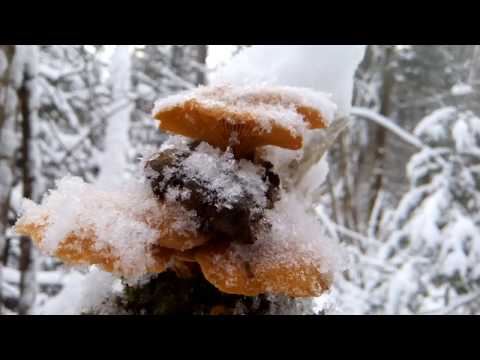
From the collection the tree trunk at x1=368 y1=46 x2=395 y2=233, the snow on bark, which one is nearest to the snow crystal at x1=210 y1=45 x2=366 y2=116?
the snow on bark

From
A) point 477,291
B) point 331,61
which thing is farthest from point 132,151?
point 331,61

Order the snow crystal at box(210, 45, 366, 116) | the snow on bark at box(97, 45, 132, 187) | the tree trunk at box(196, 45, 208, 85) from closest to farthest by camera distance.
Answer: the snow crystal at box(210, 45, 366, 116), the tree trunk at box(196, 45, 208, 85), the snow on bark at box(97, 45, 132, 187)

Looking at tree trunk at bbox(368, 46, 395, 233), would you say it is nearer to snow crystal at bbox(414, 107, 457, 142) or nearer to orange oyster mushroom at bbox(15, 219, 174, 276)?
snow crystal at bbox(414, 107, 457, 142)

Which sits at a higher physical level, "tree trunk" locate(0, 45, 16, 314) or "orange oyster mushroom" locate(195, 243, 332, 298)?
"tree trunk" locate(0, 45, 16, 314)

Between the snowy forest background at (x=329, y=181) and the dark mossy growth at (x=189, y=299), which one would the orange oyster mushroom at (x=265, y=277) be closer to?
the dark mossy growth at (x=189, y=299)

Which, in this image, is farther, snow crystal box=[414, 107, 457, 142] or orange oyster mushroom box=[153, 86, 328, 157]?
snow crystal box=[414, 107, 457, 142]

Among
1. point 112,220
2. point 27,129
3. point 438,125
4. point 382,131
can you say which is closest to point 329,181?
point 438,125

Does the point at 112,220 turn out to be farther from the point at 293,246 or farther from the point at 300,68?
the point at 300,68
